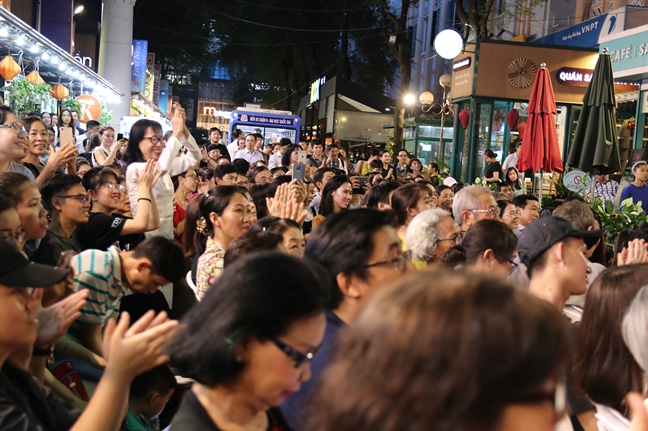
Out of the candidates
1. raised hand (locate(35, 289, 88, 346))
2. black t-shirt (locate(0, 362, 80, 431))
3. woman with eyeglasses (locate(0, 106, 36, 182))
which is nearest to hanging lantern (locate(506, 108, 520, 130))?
woman with eyeglasses (locate(0, 106, 36, 182))

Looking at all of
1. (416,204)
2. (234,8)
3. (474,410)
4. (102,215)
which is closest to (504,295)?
(474,410)

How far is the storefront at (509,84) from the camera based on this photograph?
17406mm

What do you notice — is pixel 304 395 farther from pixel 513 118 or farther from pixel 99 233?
pixel 513 118

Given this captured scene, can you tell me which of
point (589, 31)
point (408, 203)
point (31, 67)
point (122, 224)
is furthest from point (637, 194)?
point (31, 67)

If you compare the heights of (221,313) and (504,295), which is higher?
(504,295)

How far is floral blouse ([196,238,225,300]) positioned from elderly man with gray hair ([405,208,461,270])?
143cm

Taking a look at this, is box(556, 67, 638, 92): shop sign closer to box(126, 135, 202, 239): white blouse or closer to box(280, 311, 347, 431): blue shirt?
box(126, 135, 202, 239): white blouse

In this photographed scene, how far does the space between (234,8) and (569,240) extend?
39.8 meters

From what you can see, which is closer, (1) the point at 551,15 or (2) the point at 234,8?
(1) the point at 551,15

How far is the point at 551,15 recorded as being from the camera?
24641 millimetres

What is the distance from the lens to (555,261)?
375 centimetres

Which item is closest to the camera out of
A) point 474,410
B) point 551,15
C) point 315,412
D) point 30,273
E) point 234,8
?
point 474,410

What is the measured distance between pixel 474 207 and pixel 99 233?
3.45m

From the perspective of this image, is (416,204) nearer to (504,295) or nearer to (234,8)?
(504,295)
